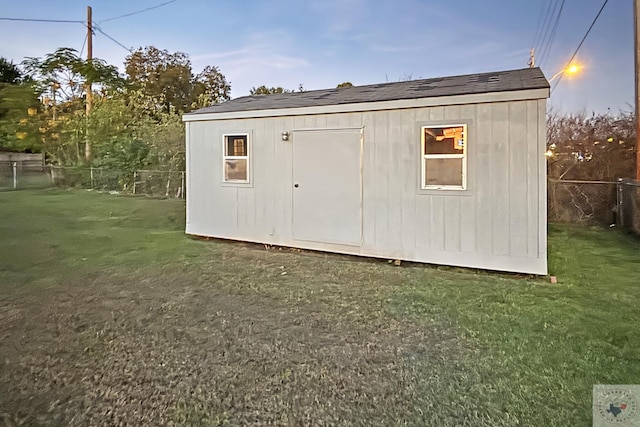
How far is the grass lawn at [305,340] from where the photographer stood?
2.34m

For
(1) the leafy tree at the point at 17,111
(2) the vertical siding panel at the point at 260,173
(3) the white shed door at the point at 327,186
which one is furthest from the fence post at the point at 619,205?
(1) the leafy tree at the point at 17,111

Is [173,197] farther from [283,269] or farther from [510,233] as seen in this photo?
[510,233]

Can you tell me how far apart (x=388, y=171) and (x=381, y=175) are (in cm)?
11

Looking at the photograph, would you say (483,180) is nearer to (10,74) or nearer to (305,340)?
(305,340)

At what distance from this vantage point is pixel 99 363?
113 inches

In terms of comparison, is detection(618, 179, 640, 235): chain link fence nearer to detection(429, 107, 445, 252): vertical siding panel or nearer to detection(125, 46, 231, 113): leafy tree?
detection(429, 107, 445, 252): vertical siding panel

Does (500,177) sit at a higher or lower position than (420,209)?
higher

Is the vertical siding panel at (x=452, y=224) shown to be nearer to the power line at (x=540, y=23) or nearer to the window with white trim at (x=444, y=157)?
the window with white trim at (x=444, y=157)

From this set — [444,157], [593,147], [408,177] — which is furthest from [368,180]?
[593,147]

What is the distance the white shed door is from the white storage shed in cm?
2

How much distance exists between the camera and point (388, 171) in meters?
6.04

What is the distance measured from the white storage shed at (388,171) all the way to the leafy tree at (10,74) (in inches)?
175

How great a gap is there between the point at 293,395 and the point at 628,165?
9.50 m

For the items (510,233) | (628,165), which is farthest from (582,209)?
(510,233)
